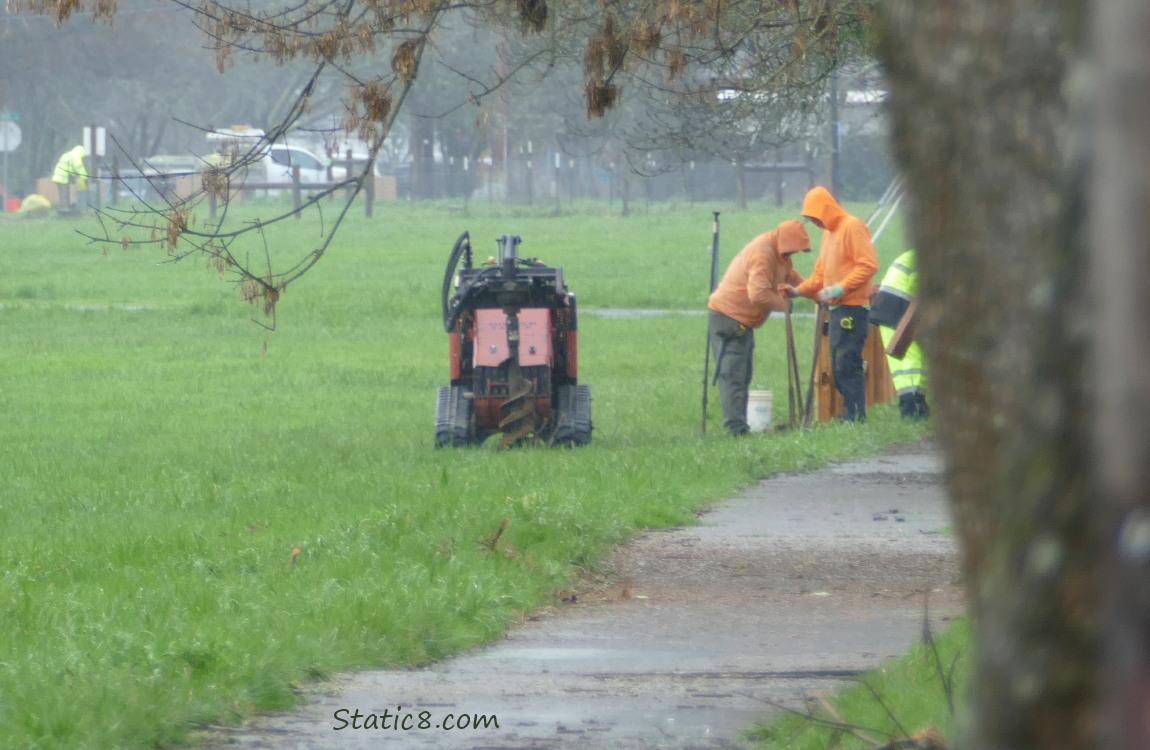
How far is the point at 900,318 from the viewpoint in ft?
40.5

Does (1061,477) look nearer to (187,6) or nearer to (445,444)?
(187,6)

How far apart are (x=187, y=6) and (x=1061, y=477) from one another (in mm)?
6102

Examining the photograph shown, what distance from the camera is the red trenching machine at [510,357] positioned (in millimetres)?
11773

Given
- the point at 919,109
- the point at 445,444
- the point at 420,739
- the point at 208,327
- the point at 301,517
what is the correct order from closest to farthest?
the point at 919,109 → the point at 420,739 → the point at 301,517 → the point at 445,444 → the point at 208,327

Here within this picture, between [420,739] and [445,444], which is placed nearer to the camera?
[420,739]

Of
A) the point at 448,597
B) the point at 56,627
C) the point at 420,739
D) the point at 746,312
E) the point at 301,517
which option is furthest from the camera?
the point at 746,312

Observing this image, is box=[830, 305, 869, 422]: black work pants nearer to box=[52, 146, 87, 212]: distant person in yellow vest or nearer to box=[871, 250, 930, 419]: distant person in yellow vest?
box=[871, 250, 930, 419]: distant person in yellow vest

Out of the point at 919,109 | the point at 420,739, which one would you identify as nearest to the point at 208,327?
the point at 420,739

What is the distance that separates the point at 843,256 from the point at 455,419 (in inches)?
129

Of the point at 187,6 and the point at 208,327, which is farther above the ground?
the point at 187,6

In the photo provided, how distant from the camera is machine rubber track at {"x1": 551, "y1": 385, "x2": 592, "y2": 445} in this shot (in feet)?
40.1

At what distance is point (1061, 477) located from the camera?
1.54 m

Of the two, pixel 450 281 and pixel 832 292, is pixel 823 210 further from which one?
pixel 450 281

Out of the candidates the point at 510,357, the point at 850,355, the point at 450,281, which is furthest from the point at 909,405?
the point at 450,281
